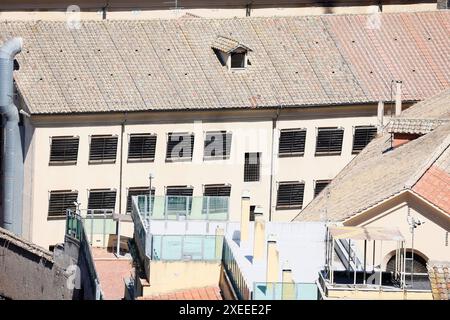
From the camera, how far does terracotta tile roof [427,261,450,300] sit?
52.6 metres

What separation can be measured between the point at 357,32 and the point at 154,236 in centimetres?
3312

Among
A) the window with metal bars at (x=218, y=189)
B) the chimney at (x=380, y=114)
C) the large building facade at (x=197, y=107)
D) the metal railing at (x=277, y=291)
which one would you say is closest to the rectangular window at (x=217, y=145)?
the large building facade at (x=197, y=107)

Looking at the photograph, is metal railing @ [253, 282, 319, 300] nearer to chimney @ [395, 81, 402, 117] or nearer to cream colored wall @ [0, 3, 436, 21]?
chimney @ [395, 81, 402, 117]

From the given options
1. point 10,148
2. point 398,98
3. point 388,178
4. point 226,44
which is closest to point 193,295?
point 388,178

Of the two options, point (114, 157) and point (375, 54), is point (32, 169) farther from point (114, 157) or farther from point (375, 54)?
point (375, 54)

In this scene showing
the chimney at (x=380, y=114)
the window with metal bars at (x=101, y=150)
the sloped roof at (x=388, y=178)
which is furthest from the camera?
the window with metal bars at (x=101, y=150)

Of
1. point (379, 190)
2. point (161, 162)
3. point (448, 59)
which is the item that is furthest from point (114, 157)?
point (379, 190)

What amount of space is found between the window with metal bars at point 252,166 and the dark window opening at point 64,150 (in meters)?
6.61

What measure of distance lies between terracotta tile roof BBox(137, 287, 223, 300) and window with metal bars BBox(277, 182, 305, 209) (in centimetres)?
2859

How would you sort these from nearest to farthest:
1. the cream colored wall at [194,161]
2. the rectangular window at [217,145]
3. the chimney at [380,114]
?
the chimney at [380,114], the cream colored wall at [194,161], the rectangular window at [217,145]

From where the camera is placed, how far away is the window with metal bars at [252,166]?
8800 cm

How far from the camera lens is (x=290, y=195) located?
291ft

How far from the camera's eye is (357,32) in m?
92.9

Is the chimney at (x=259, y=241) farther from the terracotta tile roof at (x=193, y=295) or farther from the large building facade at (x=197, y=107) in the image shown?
the large building facade at (x=197, y=107)
